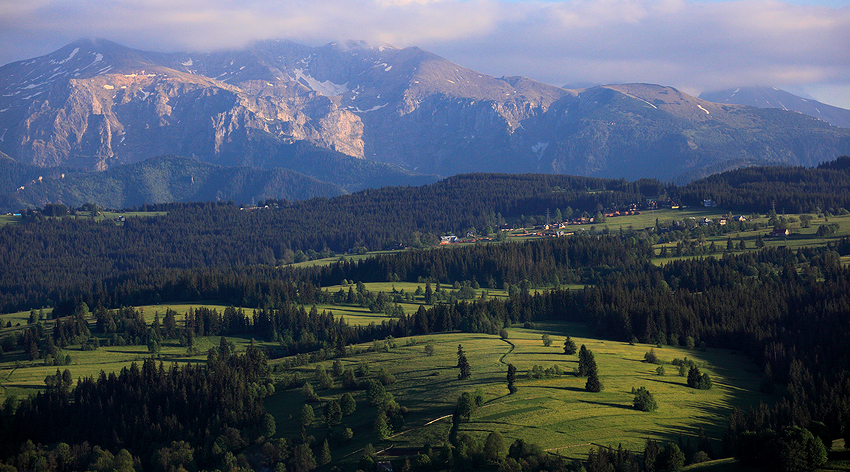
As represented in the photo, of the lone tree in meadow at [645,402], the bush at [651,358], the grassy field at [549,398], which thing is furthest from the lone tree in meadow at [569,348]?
the lone tree in meadow at [645,402]

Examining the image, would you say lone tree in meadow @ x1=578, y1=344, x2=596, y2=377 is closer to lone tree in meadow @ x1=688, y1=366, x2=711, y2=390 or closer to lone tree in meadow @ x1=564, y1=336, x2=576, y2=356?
lone tree in meadow @ x1=688, y1=366, x2=711, y2=390

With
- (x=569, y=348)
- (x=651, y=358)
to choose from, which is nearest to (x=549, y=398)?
(x=569, y=348)

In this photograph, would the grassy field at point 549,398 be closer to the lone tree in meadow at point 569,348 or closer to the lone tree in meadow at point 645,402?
the lone tree in meadow at point 645,402

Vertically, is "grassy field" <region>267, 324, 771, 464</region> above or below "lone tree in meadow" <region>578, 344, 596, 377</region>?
below

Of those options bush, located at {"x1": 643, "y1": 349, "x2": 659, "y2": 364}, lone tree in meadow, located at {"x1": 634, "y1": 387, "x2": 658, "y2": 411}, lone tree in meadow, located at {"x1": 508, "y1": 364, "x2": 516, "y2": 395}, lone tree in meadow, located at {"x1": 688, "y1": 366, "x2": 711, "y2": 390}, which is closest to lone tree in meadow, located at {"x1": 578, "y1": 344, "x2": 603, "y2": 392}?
lone tree in meadow, located at {"x1": 634, "y1": 387, "x2": 658, "y2": 411}

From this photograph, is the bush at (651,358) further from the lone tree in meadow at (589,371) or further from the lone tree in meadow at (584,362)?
the lone tree in meadow at (584,362)

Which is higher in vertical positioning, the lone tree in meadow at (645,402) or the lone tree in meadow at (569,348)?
the lone tree in meadow at (569,348)

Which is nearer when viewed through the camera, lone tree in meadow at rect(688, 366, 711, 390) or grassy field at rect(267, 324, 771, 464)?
grassy field at rect(267, 324, 771, 464)

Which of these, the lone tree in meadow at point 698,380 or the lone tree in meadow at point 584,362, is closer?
the lone tree in meadow at point 584,362

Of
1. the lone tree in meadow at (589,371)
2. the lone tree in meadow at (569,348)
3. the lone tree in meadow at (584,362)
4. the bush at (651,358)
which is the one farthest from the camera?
the lone tree in meadow at (569,348)

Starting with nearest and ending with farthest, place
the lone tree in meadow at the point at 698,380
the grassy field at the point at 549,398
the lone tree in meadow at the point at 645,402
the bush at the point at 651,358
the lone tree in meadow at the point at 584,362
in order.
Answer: the grassy field at the point at 549,398 < the lone tree in meadow at the point at 645,402 < the lone tree in meadow at the point at 584,362 < the lone tree in meadow at the point at 698,380 < the bush at the point at 651,358

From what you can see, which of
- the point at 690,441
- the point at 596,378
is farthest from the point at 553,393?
the point at 690,441
